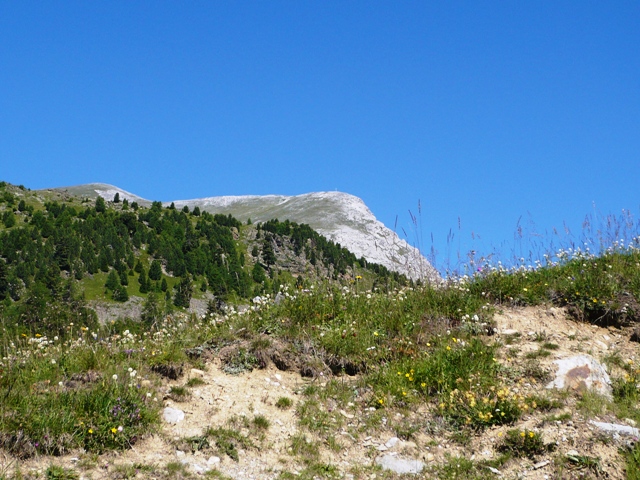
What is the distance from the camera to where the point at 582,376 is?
776 cm

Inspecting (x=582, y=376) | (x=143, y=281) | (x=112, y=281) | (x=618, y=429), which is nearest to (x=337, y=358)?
(x=582, y=376)

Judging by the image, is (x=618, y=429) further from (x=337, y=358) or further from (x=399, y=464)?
(x=337, y=358)

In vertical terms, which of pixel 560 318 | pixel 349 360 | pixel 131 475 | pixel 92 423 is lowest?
pixel 131 475

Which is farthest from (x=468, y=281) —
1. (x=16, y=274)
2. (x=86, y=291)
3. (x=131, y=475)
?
(x=16, y=274)

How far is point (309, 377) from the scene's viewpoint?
8.55m

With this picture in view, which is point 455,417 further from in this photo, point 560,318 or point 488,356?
point 560,318

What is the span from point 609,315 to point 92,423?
342 inches

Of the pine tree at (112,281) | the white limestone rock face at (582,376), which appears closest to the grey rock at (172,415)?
the white limestone rock face at (582,376)

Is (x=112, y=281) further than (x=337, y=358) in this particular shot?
Yes

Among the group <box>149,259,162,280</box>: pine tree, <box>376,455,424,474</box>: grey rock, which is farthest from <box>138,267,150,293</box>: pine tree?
<box>376,455,424,474</box>: grey rock

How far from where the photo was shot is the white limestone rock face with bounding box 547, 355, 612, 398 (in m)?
7.59

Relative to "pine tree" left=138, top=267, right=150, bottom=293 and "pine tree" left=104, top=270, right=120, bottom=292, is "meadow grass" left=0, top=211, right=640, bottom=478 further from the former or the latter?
"pine tree" left=138, top=267, right=150, bottom=293

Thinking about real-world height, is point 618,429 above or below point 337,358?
below

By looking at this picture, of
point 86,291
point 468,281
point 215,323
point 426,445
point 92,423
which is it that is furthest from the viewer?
point 86,291
